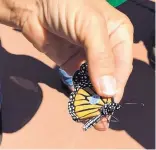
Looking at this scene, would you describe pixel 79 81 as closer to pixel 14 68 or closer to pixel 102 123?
pixel 102 123

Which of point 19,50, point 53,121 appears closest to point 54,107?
point 53,121

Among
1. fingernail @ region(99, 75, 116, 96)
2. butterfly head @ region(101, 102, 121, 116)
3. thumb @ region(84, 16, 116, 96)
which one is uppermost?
thumb @ region(84, 16, 116, 96)

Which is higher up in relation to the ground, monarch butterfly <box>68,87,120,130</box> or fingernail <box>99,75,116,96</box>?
fingernail <box>99,75,116,96</box>

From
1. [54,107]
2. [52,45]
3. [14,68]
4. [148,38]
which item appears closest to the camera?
[52,45]

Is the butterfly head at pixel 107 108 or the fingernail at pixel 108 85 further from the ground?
the fingernail at pixel 108 85

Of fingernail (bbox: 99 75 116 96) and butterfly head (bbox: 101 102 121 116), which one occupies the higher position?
fingernail (bbox: 99 75 116 96)

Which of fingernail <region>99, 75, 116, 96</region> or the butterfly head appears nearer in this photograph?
fingernail <region>99, 75, 116, 96</region>
